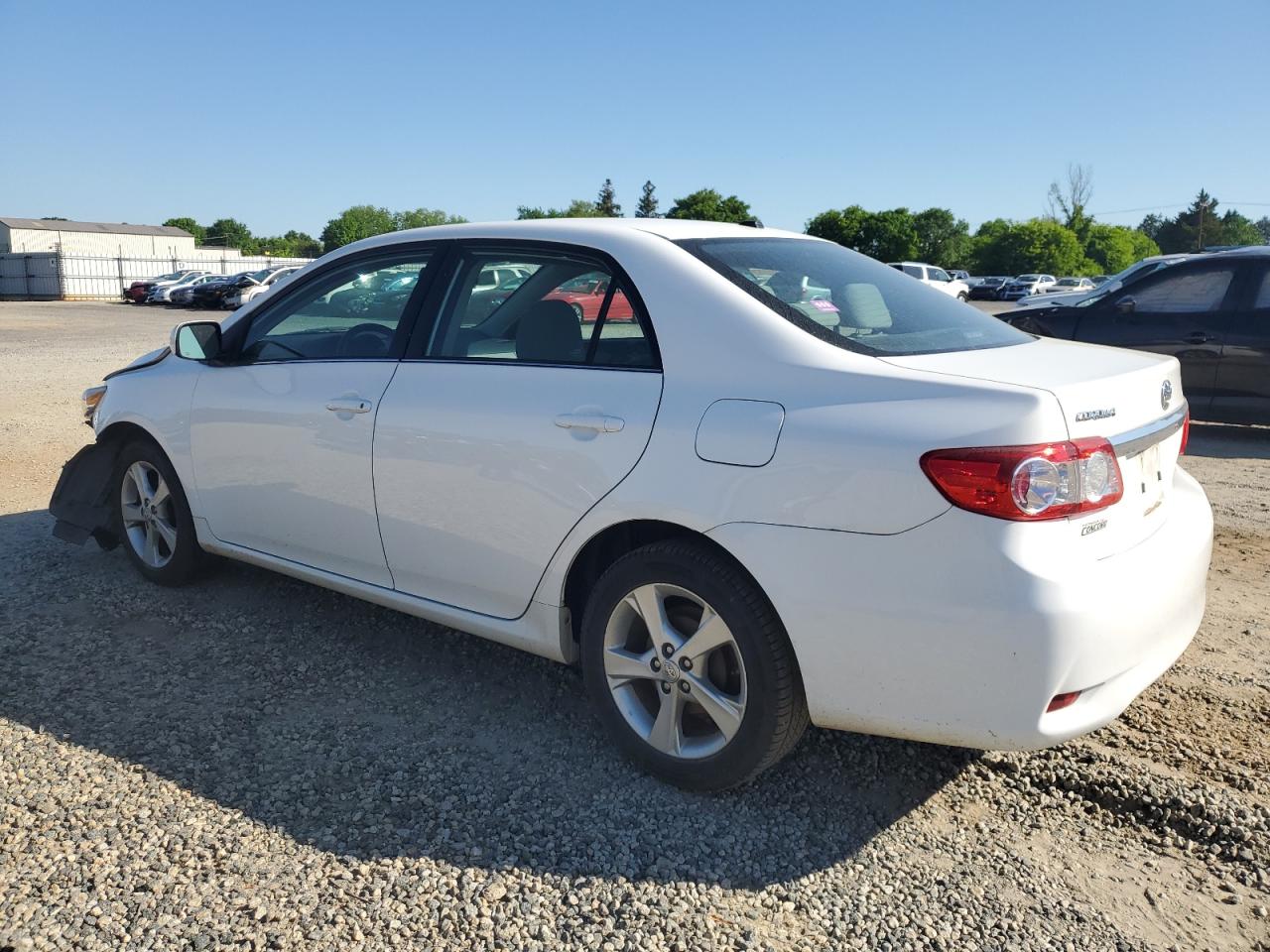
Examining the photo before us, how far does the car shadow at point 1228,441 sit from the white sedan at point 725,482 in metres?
5.83

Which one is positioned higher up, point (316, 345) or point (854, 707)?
point (316, 345)

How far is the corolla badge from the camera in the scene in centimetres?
262

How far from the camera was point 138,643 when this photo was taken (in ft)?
14.0

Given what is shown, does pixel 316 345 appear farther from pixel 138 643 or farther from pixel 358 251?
pixel 138 643

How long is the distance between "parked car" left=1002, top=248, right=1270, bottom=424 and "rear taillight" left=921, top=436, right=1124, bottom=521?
23.7ft

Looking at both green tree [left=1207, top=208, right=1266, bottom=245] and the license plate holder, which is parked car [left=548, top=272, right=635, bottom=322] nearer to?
the license plate holder

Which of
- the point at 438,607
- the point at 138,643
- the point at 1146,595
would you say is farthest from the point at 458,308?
the point at 1146,595

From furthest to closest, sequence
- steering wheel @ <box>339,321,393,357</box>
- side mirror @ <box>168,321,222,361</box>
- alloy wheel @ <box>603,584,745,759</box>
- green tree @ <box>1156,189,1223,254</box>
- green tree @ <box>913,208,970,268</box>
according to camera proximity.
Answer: green tree @ <box>1156,189,1223,254</box> < green tree @ <box>913,208,970,268</box> < side mirror @ <box>168,321,222,361</box> < steering wheel @ <box>339,321,393,357</box> < alloy wheel @ <box>603,584,745,759</box>

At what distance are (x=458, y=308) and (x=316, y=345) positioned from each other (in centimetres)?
79

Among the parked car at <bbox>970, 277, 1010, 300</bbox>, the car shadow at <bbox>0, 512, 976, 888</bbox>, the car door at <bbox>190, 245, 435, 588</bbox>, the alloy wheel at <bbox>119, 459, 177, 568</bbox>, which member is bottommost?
the car shadow at <bbox>0, 512, 976, 888</bbox>

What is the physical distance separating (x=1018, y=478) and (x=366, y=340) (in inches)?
99.4

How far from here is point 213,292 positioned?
1551 inches

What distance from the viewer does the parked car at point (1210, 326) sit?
8.71m

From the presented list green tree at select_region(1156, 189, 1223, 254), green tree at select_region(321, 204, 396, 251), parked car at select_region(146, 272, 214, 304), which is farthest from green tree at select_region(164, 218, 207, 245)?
green tree at select_region(1156, 189, 1223, 254)
